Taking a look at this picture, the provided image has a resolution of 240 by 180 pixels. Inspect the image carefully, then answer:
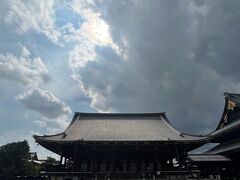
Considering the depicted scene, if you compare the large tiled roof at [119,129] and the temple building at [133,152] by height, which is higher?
the large tiled roof at [119,129]

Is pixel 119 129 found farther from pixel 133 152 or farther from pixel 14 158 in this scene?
pixel 14 158

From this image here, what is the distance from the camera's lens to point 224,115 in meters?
36.7

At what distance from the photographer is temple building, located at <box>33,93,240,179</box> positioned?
23.4m

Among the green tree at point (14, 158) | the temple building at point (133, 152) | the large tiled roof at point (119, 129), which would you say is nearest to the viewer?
the temple building at point (133, 152)

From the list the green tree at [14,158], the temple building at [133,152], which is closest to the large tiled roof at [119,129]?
the temple building at [133,152]

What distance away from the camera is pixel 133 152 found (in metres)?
26.5

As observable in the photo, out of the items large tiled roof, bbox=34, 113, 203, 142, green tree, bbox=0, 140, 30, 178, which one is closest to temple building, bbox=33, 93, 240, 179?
large tiled roof, bbox=34, 113, 203, 142

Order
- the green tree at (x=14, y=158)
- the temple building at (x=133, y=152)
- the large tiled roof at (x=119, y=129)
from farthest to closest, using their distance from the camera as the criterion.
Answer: the green tree at (x=14, y=158), the large tiled roof at (x=119, y=129), the temple building at (x=133, y=152)

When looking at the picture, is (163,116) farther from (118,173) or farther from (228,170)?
(118,173)

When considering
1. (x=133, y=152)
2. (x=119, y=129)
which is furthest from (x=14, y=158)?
(x=133, y=152)

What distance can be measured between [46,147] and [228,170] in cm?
1995

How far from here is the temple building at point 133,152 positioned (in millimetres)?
23359

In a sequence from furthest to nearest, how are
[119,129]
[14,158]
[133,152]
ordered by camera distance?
1. [14,158]
2. [119,129]
3. [133,152]

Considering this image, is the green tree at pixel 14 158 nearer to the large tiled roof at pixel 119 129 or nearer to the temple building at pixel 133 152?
the large tiled roof at pixel 119 129
